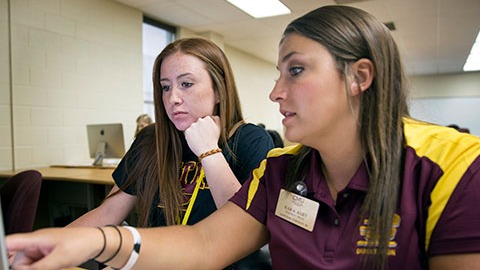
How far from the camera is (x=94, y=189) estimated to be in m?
2.83

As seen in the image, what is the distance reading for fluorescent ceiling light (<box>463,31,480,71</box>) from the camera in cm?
661

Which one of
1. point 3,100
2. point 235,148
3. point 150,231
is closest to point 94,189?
point 3,100

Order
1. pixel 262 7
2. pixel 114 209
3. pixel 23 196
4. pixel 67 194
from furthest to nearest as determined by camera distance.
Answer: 1. pixel 262 7
2. pixel 67 194
3. pixel 23 196
4. pixel 114 209

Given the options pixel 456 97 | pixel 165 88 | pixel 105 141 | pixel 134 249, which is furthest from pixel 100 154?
pixel 456 97

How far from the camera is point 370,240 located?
2.49ft

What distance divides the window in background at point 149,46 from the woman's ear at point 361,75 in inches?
168

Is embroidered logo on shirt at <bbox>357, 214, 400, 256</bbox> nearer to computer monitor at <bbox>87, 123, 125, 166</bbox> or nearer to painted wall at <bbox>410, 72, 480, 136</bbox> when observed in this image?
computer monitor at <bbox>87, 123, 125, 166</bbox>

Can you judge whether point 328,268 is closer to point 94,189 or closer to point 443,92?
point 94,189

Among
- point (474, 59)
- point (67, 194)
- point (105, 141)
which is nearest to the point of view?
point (67, 194)

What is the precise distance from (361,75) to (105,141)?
3283 millimetres

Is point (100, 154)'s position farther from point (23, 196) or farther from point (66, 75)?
point (23, 196)

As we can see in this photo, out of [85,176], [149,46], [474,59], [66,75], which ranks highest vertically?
[474,59]

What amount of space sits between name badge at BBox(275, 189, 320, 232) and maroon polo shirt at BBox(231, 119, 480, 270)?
0.01 m

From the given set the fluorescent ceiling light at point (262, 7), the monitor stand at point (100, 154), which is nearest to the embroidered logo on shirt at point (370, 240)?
the monitor stand at point (100, 154)
